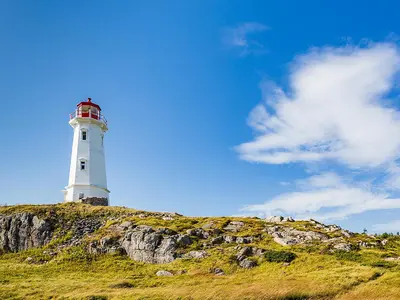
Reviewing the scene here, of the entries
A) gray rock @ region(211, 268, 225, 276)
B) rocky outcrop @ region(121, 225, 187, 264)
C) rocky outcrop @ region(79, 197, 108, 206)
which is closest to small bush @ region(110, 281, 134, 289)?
gray rock @ region(211, 268, 225, 276)

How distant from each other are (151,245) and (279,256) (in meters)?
11.7

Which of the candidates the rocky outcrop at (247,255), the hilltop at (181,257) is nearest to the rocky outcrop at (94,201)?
Answer: the hilltop at (181,257)

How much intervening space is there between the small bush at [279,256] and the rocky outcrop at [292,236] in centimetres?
369

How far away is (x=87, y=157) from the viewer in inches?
2128

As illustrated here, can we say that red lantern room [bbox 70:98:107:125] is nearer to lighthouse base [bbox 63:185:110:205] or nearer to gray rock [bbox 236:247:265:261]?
lighthouse base [bbox 63:185:110:205]

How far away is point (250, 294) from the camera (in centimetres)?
1962

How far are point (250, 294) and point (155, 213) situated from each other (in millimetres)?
26572

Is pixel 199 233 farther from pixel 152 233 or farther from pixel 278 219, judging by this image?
pixel 278 219

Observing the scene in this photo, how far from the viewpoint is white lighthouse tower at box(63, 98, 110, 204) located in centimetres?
5281

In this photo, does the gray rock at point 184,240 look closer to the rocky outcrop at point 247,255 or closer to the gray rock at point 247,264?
the rocky outcrop at point 247,255

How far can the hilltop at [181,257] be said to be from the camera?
21172 millimetres

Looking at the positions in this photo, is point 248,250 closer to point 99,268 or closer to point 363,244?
point 363,244

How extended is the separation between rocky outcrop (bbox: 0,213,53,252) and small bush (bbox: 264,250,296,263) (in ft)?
82.0

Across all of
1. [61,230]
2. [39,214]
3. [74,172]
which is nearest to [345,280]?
[61,230]
